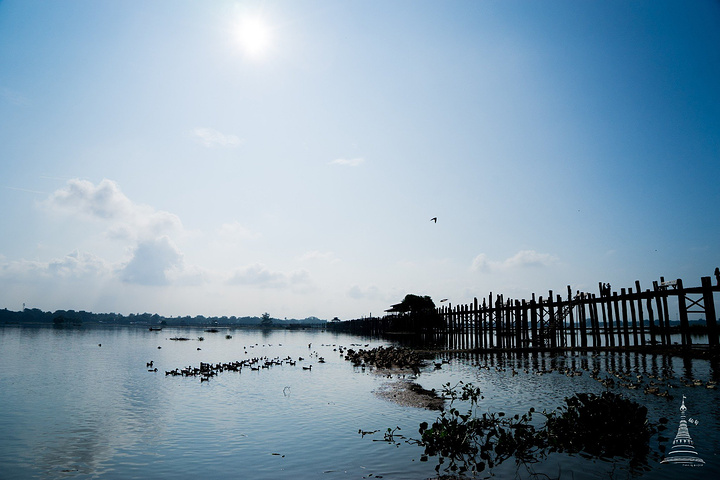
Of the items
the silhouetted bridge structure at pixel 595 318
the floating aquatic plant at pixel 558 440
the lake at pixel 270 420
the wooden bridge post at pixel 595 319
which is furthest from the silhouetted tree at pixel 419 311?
the floating aquatic plant at pixel 558 440

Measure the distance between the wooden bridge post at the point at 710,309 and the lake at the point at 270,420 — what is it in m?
1.63

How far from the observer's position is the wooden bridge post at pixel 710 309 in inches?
824

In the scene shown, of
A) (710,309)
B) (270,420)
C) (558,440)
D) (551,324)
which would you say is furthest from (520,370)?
(270,420)

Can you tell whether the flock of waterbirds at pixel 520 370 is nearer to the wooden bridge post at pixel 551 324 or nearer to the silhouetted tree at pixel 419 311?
the wooden bridge post at pixel 551 324

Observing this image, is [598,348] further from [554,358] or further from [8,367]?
[8,367]

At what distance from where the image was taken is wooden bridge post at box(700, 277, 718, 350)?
20922 millimetres

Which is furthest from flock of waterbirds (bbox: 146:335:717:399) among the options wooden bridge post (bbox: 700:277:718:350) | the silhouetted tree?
the silhouetted tree

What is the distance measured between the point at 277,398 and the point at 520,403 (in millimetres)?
9244

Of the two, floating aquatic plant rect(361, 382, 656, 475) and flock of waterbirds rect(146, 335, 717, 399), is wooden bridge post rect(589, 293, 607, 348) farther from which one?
floating aquatic plant rect(361, 382, 656, 475)

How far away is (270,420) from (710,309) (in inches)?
883

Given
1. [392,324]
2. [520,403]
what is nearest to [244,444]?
[520,403]

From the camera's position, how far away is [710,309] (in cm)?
2088

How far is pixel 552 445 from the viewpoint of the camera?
9.20 metres

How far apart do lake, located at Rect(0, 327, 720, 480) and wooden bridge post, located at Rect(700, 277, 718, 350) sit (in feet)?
5.35
